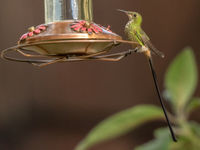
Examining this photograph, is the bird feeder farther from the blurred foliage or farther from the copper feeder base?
A: the blurred foliage

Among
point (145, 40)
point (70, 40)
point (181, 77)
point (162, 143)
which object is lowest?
point (162, 143)

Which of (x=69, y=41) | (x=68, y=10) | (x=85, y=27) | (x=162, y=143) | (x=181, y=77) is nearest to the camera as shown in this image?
(x=69, y=41)

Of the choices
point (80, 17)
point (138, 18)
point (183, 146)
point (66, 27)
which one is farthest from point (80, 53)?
point (183, 146)

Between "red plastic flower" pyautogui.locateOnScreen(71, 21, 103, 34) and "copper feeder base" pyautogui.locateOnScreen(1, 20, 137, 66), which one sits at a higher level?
"red plastic flower" pyautogui.locateOnScreen(71, 21, 103, 34)

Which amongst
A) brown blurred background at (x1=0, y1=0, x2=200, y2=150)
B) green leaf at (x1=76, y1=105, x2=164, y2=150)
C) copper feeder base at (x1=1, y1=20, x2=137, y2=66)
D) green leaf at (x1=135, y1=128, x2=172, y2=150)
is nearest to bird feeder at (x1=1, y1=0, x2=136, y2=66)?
copper feeder base at (x1=1, y1=20, x2=137, y2=66)

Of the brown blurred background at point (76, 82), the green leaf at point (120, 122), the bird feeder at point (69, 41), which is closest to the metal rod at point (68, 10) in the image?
the bird feeder at point (69, 41)

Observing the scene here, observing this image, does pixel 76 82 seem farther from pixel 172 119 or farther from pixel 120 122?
pixel 120 122

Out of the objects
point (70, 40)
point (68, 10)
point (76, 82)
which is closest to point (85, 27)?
point (70, 40)
